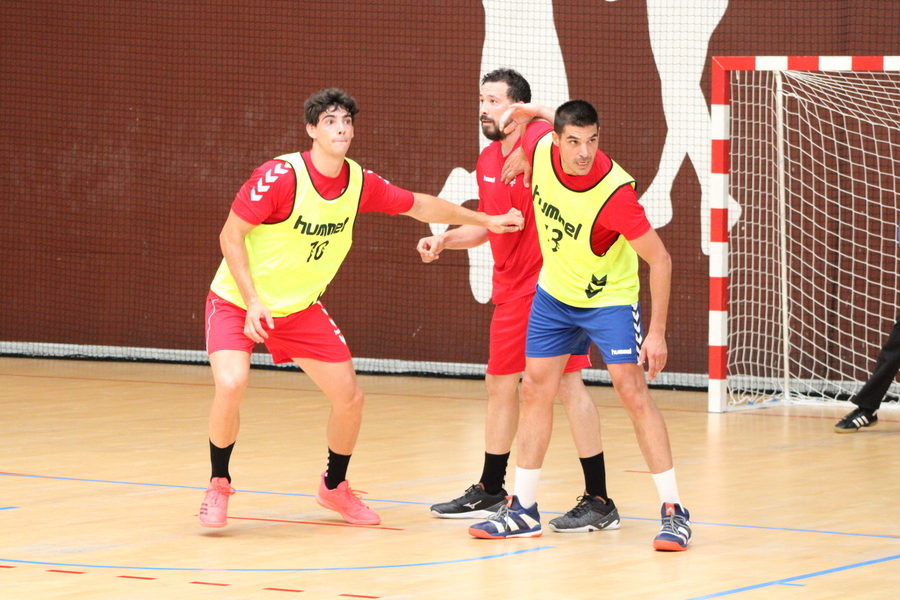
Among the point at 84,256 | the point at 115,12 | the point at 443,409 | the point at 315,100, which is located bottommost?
the point at 443,409

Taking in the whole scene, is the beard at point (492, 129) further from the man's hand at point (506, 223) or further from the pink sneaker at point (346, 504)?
the pink sneaker at point (346, 504)

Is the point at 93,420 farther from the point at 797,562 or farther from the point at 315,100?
the point at 797,562

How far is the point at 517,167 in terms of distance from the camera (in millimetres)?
5750

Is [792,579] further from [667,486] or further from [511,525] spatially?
→ [511,525]

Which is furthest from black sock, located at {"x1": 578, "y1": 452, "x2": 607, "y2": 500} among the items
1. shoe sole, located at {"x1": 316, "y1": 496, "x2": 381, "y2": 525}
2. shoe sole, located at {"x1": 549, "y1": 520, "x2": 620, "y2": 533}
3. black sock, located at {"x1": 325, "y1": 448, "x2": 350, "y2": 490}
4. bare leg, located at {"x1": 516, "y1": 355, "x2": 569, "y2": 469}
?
black sock, located at {"x1": 325, "y1": 448, "x2": 350, "y2": 490}

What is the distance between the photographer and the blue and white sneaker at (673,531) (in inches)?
209

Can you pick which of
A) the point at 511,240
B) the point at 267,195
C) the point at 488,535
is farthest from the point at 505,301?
the point at 267,195

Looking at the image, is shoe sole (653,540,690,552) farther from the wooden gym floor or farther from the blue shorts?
the blue shorts

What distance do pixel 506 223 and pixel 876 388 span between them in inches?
156

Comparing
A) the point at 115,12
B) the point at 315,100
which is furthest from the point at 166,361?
the point at 315,100

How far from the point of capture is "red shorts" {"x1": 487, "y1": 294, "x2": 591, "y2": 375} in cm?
600

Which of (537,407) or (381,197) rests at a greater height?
(381,197)

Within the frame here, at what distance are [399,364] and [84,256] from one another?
3.28 meters

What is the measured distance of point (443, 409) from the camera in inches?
390
